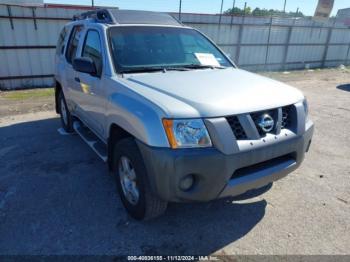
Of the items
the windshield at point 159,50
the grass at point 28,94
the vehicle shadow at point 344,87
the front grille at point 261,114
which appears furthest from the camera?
the vehicle shadow at point 344,87

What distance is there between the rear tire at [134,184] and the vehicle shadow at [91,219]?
0.19 metres

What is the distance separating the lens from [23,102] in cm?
810

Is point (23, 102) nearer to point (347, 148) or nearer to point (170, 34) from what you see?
point (170, 34)

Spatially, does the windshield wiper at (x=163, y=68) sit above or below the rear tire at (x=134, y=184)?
above

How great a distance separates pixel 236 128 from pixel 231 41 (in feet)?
39.2

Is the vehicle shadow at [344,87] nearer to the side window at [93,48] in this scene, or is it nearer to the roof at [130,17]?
the roof at [130,17]

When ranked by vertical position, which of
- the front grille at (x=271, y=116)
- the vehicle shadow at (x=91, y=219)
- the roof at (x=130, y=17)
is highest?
the roof at (x=130, y=17)

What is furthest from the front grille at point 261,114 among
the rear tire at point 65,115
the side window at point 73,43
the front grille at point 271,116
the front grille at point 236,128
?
the rear tire at point 65,115

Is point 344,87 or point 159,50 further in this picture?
point 344,87

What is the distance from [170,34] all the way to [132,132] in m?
1.79

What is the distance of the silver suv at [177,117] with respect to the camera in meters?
2.30

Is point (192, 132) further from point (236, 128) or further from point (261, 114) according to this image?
point (261, 114)

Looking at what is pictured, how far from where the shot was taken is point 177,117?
229 centimetres

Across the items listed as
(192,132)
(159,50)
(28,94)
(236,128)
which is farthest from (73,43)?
(28,94)
